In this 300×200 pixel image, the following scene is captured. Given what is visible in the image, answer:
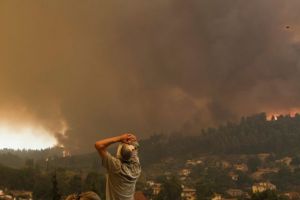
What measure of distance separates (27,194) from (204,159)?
91777mm

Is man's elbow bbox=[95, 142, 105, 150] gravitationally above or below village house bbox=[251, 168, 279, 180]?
below

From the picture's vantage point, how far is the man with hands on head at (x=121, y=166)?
4152mm

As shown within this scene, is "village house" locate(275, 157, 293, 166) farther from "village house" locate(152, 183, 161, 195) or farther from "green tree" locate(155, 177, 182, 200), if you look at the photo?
"green tree" locate(155, 177, 182, 200)

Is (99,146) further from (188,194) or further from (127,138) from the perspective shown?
(188,194)

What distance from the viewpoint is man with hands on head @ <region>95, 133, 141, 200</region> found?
→ 13.6 feet

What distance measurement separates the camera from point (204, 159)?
15388 cm

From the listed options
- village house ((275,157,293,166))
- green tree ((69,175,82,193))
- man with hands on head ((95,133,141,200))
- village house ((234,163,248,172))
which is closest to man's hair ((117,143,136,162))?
man with hands on head ((95,133,141,200))

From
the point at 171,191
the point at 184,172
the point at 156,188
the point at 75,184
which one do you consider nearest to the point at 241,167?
the point at 184,172

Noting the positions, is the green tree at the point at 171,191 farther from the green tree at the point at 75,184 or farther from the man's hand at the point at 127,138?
the man's hand at the point at 127,138

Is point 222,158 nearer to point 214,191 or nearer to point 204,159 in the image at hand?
point 204,159

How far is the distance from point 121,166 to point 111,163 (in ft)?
0.44

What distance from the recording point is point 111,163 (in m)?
4.15

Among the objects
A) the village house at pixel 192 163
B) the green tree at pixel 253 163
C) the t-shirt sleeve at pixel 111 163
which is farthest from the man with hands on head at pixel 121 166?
the village house at pixel 192 163

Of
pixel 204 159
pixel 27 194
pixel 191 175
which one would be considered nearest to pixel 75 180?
pixel 27 194
